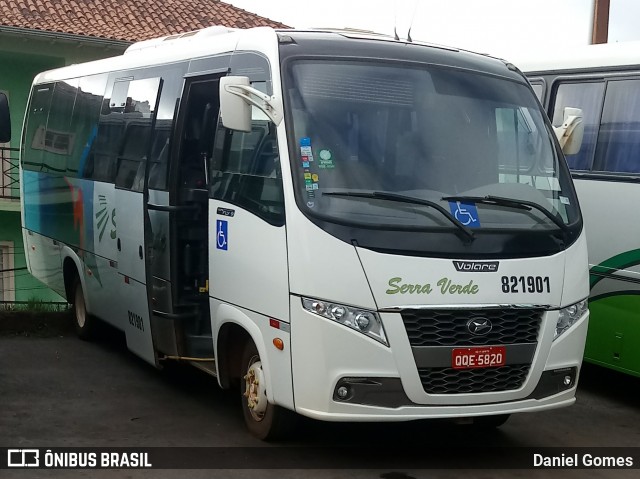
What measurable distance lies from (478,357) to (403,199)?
1081 mm

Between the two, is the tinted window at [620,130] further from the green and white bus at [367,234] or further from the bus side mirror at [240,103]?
the bus side mirror at [240,103]

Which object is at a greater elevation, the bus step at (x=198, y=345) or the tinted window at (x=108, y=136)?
the tinted window at (x=108, y=136)

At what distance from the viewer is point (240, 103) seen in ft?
22.8

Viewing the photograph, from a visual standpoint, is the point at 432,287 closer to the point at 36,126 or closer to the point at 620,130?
the point at 620,130

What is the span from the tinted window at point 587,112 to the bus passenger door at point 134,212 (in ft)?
12.5

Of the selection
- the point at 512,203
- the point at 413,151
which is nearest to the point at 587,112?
the point at 512,203

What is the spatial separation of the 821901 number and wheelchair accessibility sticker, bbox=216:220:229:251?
6.45 ft

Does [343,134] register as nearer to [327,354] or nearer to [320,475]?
[327,354]

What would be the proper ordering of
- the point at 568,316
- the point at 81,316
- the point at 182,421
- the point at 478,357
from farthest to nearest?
1. the point at 81,316
2. the point at 182,421
3. the point at 568,316
4. the point at 478,357

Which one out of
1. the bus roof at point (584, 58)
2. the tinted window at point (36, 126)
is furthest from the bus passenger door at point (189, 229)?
the tinted window at point (36, 126)

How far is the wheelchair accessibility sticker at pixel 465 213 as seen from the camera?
678 cm

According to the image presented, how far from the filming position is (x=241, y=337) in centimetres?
764

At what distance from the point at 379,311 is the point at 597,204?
Result: 3.62 meters

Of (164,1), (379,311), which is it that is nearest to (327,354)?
(379,311)
